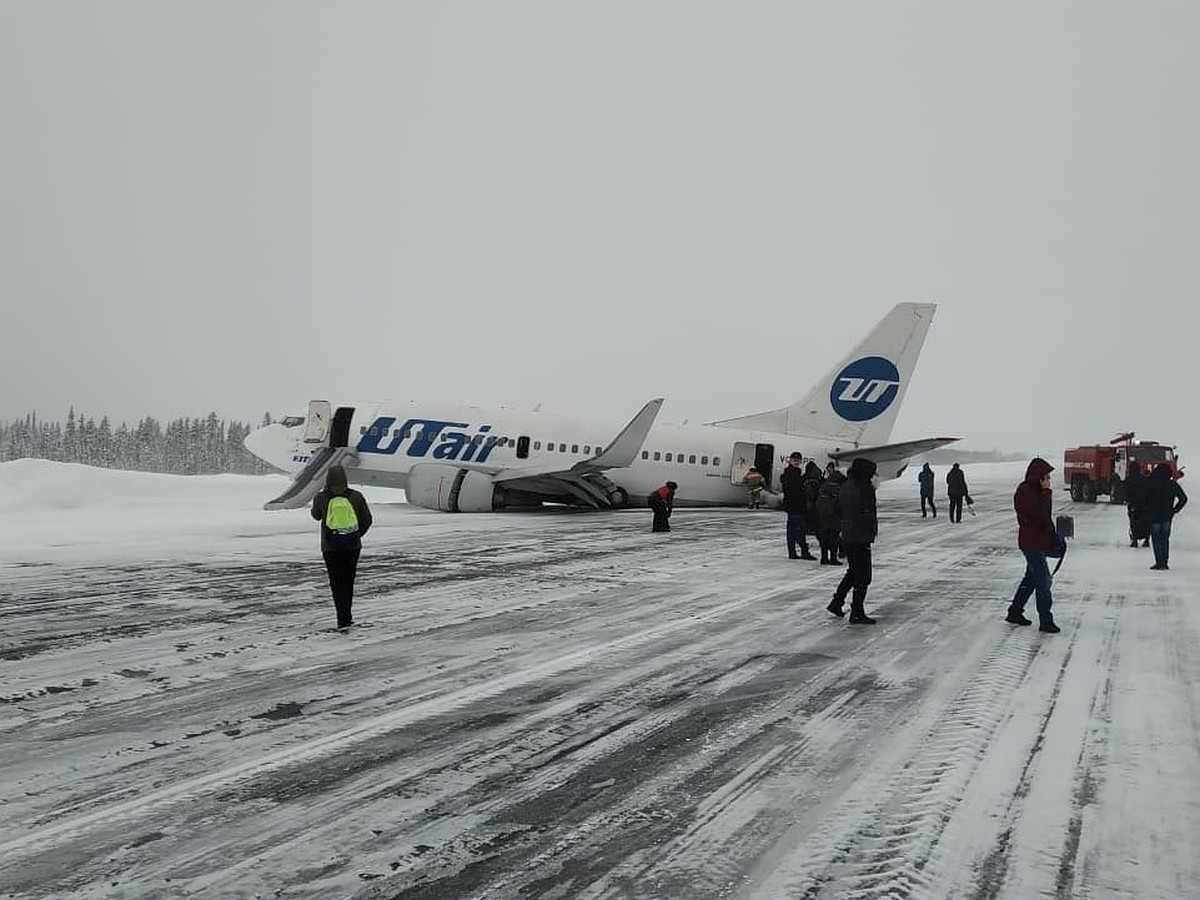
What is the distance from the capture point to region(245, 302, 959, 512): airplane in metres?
29.8

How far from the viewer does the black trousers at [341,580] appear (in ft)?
32.7

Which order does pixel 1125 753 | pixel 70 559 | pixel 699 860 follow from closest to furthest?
pixel 699 860, pixel 1125 753, pixel 70 559

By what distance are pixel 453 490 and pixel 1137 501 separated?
59.9ft

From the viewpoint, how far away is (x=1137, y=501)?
19.8 m

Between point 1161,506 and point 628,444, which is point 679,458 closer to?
point 628,444

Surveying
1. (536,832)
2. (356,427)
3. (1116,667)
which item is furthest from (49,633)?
(356,427)

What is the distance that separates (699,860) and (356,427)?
2761 centimetres

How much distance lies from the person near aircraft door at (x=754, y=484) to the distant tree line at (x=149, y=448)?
9339cm

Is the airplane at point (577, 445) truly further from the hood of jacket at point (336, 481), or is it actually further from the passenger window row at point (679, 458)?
the hood of jacket at point (336, 481)

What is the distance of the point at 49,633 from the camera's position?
9438 millimetres

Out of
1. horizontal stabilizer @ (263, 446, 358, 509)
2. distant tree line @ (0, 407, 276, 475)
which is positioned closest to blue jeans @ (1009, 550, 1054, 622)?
horizontal stabilizer @ (263, 446, 358, 509)

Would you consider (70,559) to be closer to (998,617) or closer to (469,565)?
(469,565)

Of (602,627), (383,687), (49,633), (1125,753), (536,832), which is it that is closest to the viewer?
(536,832)

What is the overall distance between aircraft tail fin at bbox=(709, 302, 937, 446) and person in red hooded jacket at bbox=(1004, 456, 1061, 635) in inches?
815
